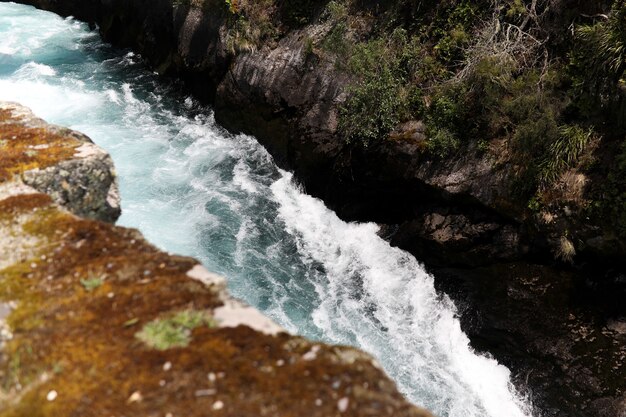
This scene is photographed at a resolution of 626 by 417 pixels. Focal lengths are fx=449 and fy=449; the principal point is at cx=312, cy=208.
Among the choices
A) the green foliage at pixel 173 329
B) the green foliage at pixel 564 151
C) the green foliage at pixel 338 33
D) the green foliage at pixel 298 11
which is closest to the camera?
the green foliage at pixel 173 329

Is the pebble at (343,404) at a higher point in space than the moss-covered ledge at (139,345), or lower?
higher

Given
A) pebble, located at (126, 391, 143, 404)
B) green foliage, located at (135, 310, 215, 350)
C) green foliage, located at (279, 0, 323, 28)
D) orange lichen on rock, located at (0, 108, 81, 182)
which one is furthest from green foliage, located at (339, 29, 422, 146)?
pebble, located at (126, 391, 143, 404)

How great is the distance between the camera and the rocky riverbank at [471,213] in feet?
32.2

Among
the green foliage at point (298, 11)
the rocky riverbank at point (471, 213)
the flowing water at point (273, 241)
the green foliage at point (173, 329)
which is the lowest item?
the flowing water at point (273, 241)

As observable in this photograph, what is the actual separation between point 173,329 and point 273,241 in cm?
980

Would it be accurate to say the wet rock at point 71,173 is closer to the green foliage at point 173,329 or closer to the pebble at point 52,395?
the green foliage at point 173,329

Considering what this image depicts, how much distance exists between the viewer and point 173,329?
3.78 metres

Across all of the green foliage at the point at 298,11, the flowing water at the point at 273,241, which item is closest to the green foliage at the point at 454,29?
the green foliage at the point at 298,11

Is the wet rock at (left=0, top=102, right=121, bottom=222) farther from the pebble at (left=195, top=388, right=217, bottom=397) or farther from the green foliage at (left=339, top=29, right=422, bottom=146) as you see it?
the green foliage at (left=339, top=29, right=422, bottom=146)

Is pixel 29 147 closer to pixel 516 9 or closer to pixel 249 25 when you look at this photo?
pixel 516 9

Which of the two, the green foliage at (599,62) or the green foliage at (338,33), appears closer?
the green foliage at (599,62)

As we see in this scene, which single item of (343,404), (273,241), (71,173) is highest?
(343,404)

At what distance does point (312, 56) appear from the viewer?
49.1ft

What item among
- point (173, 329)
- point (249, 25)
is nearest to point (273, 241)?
point (249, 25)
